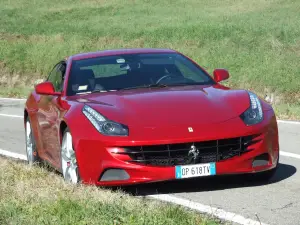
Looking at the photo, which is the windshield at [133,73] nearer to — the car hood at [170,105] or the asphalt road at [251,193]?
the car hood at [170,105]

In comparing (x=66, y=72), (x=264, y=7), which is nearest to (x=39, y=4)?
(x=264, y=7)

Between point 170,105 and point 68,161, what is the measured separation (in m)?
1.13

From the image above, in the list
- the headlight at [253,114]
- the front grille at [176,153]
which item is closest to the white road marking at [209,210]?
the front grille at [176,153]

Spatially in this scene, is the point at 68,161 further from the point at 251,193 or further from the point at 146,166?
the point at 251,193

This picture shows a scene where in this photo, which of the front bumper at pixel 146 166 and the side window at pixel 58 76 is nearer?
the front bumper at pixel 146 166

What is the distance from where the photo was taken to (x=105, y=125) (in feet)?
28.6

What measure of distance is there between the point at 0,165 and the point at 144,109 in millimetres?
2222

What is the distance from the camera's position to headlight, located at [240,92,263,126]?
885 cm

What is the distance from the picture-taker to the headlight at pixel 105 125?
862 cm

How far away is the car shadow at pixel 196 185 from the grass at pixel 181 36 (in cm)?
675

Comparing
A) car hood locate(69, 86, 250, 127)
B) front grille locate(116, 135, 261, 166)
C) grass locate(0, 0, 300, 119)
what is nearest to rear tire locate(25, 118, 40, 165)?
car hood locate(69, 86, 250, 127)

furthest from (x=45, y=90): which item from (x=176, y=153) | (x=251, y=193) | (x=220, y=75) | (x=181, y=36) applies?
(x=181, y=36)

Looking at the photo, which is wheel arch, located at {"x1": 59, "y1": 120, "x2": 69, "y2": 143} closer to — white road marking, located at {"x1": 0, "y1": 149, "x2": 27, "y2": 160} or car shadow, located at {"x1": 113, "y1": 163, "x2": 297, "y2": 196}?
car shadow, located at {"x1": 113, "y1": 163, "x2": 297, "y2": 196}

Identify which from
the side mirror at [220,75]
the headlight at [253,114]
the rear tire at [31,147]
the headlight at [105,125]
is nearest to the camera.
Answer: the headlight at [105,125]
